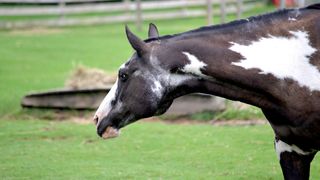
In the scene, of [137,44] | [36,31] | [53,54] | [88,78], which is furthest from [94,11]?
[137,44]

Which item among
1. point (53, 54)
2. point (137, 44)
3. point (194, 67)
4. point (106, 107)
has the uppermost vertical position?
point (137, 44)

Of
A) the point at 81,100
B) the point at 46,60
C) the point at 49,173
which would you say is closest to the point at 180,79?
the point at 49,173

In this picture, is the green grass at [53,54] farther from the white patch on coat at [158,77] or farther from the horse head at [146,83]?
the white patch on coat at [158,77]

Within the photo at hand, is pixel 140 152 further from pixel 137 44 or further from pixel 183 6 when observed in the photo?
pixel 183 6

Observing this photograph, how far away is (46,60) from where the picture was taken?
759 inches

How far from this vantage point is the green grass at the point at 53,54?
50.7ft

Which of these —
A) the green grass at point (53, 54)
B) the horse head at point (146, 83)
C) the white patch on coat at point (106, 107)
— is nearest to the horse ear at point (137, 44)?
the horse head at point (146, 83)

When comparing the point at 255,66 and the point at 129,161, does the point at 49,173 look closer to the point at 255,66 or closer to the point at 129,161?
the point at 129,161

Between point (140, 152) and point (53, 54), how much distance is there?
35.3 feet

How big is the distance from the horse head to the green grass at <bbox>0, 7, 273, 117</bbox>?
7.57m

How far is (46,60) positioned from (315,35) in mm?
13989

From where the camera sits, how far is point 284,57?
228 inches

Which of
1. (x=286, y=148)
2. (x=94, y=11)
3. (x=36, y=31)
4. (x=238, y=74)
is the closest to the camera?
(x=238, y=74)

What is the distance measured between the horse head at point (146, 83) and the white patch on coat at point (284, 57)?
44cm
